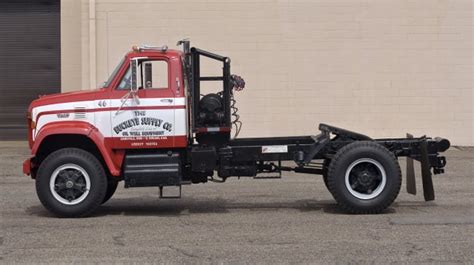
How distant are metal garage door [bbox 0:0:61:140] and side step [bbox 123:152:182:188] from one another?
37.8ft

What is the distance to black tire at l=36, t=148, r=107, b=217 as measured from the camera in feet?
32.7

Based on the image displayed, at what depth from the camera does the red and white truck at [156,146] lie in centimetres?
1001

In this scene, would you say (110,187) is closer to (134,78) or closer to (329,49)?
(134,78)

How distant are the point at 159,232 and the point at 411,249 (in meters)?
3.03

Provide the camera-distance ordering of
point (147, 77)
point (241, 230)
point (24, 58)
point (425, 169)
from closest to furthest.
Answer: point (241, 230), point (147, 77), point (425, 169), point (24, 58)

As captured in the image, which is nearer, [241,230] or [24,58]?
[241,230]

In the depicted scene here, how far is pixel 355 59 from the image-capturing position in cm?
1930

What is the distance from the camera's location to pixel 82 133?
9.98 meters

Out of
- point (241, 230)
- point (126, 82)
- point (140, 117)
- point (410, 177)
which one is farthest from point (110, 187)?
point (410, 177)

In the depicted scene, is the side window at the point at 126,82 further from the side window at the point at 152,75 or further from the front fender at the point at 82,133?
the front fender at the point at 82,133

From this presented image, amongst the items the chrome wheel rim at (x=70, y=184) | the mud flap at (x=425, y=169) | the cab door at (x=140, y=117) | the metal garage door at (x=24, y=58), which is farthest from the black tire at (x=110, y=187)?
the metal garage door at (x=24, y=58)

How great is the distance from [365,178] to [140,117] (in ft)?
10.5

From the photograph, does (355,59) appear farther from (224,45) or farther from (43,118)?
(43,118)

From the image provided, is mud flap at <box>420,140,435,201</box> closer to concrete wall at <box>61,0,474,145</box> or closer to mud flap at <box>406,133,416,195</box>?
mud flap at <box>406,133,416,195</box>
